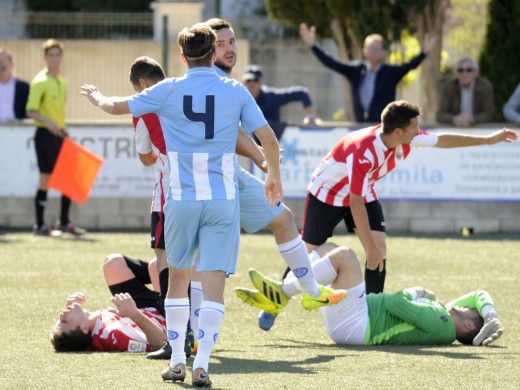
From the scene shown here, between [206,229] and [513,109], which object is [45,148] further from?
[206,229]

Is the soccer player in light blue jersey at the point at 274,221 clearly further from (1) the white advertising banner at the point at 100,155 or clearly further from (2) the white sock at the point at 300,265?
(1) the white advertising banner at the point at 100,155

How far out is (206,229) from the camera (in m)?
5.46

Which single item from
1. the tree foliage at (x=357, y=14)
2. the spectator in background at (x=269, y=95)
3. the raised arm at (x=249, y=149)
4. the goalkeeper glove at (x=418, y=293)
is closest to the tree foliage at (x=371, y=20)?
the tree foliage at (x=357, y=14)

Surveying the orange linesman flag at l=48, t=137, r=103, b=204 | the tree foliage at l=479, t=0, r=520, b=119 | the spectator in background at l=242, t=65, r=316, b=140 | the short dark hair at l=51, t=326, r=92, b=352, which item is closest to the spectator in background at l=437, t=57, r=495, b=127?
the spectator in background at l=242, t=65, r=316, b=140

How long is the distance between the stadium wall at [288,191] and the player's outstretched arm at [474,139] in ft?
21.3

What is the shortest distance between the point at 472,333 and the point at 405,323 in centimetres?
44

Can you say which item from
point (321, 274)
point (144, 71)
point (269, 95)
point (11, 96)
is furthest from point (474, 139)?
point (11, 96)

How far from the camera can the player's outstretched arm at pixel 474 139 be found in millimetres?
7287

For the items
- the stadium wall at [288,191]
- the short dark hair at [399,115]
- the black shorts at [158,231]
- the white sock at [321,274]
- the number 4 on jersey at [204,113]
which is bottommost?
the stadium wall at [288,191]

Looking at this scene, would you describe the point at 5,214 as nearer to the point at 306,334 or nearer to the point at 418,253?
the point at 418,253

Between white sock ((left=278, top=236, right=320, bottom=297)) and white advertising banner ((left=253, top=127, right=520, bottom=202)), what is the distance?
7.22 meters

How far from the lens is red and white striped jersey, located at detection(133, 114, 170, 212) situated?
6469 millimetres

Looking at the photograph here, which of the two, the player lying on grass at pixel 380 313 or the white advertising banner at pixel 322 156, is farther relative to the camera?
the white advertising banner at pixel 322 156

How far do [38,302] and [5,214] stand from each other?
6.22 metres
